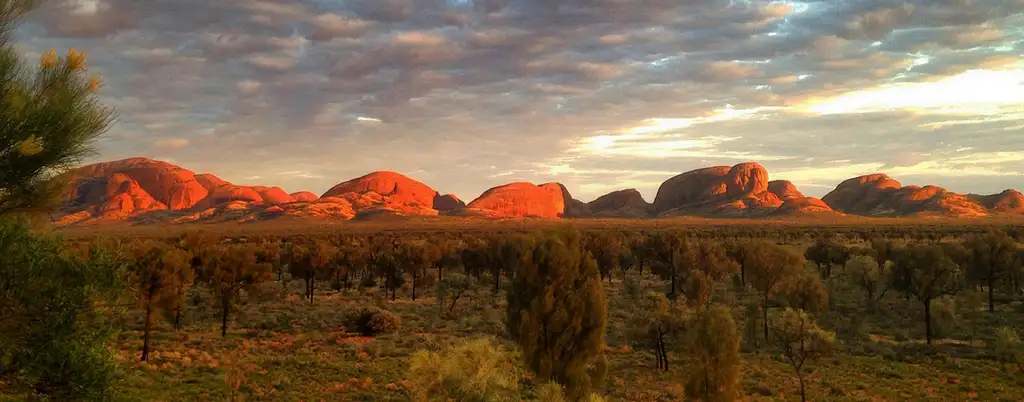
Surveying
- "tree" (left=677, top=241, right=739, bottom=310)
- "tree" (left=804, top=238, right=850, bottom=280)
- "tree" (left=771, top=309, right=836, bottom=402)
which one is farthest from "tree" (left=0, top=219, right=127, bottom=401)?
"tree" (left=804, top=238, right=850, bottom=280)

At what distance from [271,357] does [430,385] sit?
62.3ft

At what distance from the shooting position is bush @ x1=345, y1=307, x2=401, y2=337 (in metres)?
39.1

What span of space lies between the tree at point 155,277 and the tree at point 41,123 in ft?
77.7

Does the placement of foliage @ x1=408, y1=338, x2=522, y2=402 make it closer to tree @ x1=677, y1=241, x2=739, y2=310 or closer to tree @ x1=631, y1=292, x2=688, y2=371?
tree @ x1=631, y1=292, x2=688, y2=371

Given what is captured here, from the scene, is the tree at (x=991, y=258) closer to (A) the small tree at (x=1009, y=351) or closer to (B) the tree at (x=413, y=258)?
(A) the small tree at (x=1009, y=351)

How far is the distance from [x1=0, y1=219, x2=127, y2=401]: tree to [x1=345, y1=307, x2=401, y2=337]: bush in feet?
103

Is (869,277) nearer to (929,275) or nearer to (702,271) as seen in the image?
(929,275)

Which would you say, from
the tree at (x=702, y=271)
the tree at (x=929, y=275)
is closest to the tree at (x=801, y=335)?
the tree at (x=929, y=275)

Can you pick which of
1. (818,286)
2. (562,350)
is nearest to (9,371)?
(562,350)

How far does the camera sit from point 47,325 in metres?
7.93

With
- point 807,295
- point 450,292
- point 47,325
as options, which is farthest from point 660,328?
point 47,325

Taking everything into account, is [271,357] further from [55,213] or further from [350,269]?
[350,269]

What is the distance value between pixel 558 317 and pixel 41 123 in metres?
17.6

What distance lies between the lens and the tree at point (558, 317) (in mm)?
22188
